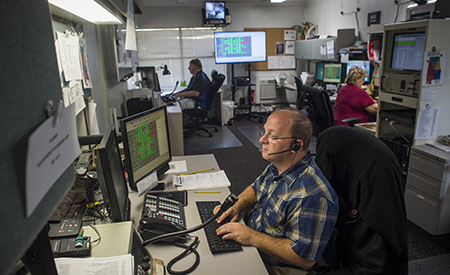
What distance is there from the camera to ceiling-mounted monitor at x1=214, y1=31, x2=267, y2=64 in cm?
621

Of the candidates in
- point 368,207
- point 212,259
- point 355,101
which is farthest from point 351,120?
point 212,259

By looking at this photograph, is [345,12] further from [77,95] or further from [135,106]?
[77,95]

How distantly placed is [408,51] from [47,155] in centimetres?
288

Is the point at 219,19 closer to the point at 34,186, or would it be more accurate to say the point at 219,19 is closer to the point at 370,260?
the point at 370,260

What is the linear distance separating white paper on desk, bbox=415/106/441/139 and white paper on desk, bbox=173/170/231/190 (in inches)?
65.3

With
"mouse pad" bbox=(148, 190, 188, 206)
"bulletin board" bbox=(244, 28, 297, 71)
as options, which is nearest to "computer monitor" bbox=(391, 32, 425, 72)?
"mouse pad" bbox=(148, 190, 188, 206)

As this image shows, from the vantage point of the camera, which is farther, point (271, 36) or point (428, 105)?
point (271, 36)

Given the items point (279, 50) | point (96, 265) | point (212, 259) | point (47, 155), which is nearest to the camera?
point (47, 155)

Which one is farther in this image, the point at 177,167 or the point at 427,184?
the point at 427,184

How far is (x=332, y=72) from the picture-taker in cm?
535

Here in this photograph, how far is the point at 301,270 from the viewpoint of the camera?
1264 millimetres

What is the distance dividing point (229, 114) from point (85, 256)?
17.8 feet

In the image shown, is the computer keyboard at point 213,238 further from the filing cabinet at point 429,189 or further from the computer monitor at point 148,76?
the computer monitor at point 148,76

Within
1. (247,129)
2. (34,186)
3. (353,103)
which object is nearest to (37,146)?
(34,186)
